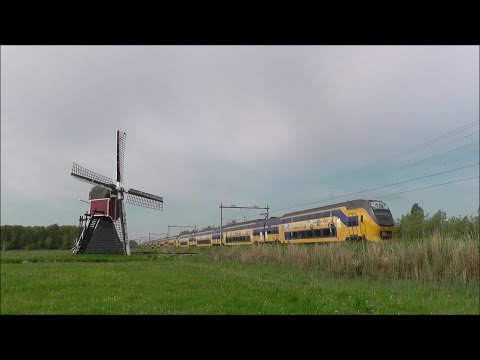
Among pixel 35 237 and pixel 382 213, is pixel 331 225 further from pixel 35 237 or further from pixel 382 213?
pixel 35 237

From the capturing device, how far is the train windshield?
800 inches

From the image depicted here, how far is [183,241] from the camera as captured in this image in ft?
202

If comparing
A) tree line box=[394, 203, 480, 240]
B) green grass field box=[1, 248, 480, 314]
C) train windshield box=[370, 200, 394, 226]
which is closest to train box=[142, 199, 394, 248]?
train windshield box=[370, 200, 394, 226]

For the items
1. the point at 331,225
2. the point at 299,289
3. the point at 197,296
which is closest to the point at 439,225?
the point at 299,289

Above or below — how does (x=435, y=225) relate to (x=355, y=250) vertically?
above

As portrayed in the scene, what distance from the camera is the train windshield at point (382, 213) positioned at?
20.3 meters

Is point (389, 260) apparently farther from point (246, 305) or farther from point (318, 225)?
point (318, 225)

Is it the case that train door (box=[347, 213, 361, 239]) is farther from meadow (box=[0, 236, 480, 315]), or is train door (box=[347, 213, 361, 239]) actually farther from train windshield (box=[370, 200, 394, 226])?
meadow (box=[0, 236, 480, 315])

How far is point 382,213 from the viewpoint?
2067cm

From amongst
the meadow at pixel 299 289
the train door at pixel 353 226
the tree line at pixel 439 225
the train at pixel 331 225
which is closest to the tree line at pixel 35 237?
the meadow at pixel 299 289

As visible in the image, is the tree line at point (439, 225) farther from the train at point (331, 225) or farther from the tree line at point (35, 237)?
the tree line at point (35, 237)
